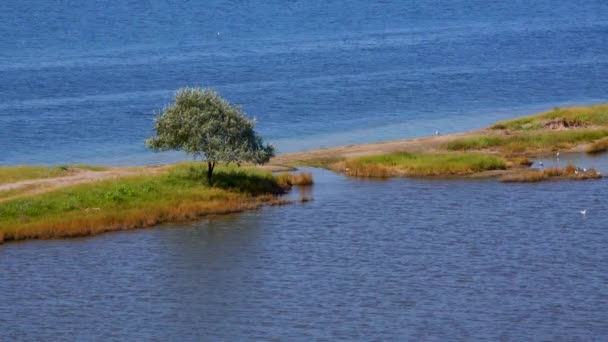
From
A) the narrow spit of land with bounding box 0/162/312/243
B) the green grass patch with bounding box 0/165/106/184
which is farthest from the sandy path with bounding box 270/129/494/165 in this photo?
the green grass patch with bounding box 0/165/106/184

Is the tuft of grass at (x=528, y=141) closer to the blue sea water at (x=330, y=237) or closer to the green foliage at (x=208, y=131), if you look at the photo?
the blue sea water at (x=330, y=237)

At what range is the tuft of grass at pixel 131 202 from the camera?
67.1m

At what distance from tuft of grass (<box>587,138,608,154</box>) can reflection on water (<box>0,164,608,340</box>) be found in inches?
433

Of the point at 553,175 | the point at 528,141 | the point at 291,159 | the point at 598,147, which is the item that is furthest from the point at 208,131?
the point at 598,147

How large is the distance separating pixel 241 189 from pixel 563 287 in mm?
24349

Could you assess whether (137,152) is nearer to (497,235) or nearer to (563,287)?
(497,235)

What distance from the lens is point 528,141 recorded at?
8800 cm

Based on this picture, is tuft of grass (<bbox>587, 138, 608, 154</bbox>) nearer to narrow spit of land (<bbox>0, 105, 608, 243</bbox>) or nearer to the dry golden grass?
narrow spit of land (<bbox>0, 105, 608, 243</bbox>)

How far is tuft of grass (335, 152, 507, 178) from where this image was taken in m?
80.9

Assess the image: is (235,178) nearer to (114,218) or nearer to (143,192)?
(143,192)

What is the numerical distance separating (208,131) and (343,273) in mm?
17748

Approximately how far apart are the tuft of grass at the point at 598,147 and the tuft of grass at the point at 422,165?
7503 millimetres

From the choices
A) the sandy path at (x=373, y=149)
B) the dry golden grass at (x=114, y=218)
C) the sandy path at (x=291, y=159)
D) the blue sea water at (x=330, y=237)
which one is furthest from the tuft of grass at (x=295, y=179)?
the sandy path at (x=373, y=149)

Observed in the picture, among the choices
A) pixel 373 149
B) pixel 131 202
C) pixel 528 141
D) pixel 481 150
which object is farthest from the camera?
pixel 373 149
